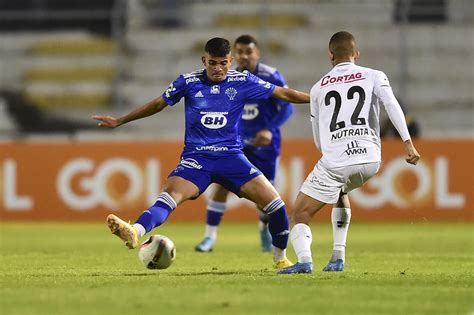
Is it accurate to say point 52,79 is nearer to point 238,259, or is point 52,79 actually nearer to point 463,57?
point 463,57

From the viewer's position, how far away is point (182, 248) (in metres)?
13.2

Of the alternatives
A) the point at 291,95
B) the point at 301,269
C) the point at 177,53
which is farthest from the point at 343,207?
the point at 177,53

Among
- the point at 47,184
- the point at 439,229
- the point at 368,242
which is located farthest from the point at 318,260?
the point at 47,184

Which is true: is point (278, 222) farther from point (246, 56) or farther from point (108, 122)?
point (246, 56)

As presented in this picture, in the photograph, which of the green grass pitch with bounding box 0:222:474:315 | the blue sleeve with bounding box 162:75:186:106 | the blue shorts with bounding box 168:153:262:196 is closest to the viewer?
the green grass pitch with bounding box 0:222:474:315

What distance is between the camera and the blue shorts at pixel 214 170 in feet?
30.4

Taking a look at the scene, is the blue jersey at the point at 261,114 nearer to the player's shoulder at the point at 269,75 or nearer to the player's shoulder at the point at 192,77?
the player's shoulder at the point at 269,75

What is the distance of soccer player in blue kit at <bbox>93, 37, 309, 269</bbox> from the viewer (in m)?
9.27

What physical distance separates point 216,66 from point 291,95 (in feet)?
2.26

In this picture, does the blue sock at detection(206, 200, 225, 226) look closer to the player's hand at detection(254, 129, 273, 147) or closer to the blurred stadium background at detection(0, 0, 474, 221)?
the player's hand at detection(254, 129, 273, 147)

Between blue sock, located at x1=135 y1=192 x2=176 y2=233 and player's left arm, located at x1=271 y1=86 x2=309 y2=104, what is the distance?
1.32 meters

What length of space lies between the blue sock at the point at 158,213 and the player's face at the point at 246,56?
135 inches

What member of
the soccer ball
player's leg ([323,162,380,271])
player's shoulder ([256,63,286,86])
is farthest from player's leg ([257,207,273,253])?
the soccer ball

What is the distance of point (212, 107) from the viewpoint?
939 centimetres
